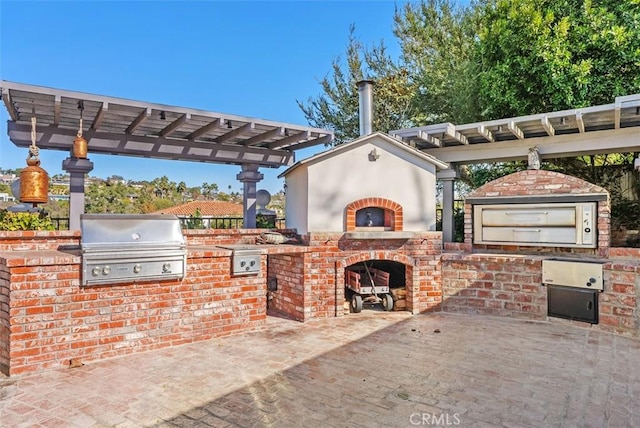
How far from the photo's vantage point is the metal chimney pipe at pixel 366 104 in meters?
8.47

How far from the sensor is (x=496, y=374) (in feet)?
14.0

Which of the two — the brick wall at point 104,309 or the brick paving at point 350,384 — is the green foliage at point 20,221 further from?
the brick paving at point 350,384

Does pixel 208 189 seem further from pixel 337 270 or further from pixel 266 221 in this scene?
pixel 337 270

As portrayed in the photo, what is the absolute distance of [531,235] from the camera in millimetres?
6969

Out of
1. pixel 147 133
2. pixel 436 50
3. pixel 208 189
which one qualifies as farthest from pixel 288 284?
pixel 208 189

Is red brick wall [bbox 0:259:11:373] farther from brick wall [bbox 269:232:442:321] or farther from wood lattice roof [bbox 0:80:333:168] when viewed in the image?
brick wall [bbox 269:232:442:321]

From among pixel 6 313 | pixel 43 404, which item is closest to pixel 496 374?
pixel 43 404

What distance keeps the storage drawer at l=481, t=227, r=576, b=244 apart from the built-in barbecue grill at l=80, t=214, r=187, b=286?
5.55 meters

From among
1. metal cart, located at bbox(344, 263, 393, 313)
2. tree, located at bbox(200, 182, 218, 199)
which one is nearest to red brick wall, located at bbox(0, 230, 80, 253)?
metal cart, located at bbox(344, 263, 393, 313)

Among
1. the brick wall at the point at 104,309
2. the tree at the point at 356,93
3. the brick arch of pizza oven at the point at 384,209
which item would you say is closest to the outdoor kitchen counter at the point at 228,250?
the brick wall at the point at 104,309

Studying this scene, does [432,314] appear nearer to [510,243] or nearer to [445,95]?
[510,243]

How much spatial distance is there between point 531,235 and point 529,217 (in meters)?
0.33

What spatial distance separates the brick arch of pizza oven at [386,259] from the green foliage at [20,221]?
4798 mm

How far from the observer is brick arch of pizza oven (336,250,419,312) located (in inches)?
270
